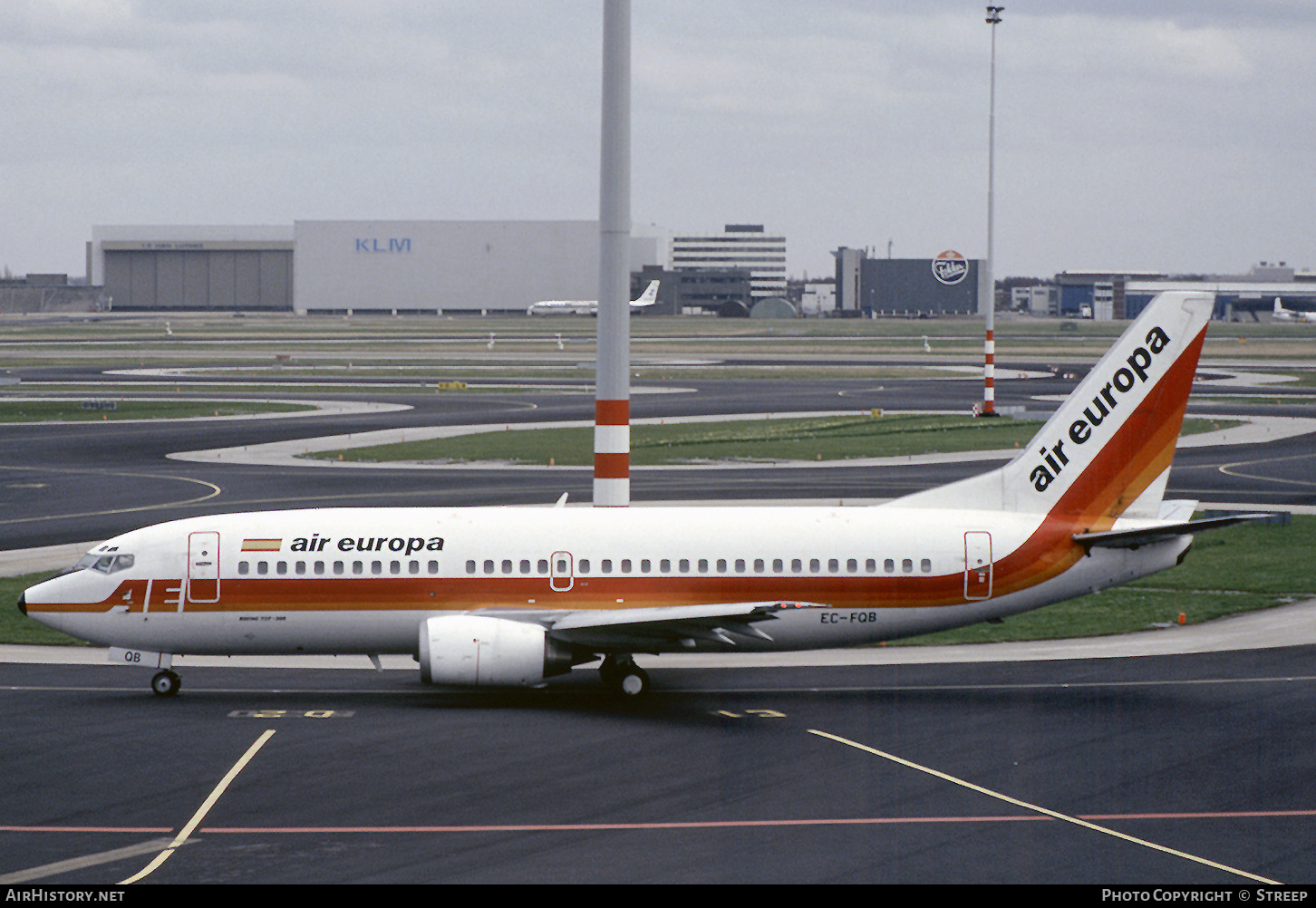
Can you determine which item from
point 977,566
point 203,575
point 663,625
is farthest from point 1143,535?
point 203,575

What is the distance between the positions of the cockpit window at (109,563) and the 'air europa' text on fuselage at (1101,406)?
18.9 metres

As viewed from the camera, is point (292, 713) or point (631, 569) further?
point (631, 569)

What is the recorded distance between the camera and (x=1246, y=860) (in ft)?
67.3

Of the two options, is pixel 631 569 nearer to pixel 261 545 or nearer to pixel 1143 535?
pixel 261 545

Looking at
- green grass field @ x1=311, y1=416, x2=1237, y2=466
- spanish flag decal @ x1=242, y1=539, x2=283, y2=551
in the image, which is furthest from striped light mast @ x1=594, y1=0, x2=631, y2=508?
green grass field @ x1=311, y1=416, x2=1237, y2=466

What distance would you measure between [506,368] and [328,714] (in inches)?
4469

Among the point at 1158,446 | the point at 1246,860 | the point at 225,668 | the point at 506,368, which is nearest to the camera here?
the point at 1246,860

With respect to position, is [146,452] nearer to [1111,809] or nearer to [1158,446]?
[1158,446]

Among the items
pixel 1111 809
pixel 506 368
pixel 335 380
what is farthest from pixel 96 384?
pixel 1111 809

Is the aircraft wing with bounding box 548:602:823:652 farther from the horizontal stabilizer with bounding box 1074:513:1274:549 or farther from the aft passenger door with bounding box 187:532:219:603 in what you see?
the aft passenger door with bounding box 187:532:219:603

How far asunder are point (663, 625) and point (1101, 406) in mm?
10474

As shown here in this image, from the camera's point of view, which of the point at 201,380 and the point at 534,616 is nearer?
the point at 534,616

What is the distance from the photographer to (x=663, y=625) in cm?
2911

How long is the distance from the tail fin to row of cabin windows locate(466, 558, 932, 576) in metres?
3.08
